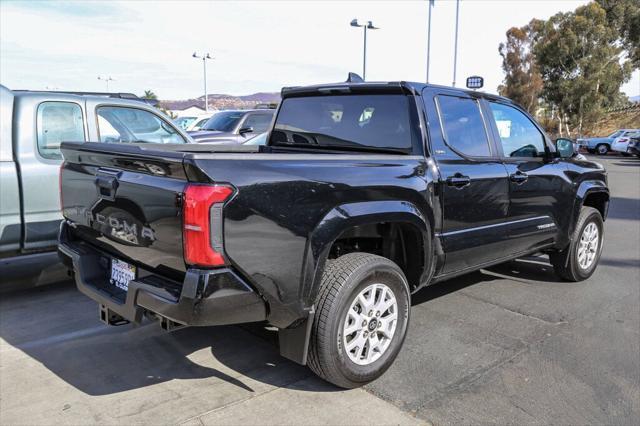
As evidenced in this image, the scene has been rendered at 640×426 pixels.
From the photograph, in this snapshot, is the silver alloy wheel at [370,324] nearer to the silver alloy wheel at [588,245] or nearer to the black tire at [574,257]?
the black tire at [574,257]

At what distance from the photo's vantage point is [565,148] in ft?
16.9

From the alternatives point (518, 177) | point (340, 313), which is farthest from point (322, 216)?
point (518, 177)

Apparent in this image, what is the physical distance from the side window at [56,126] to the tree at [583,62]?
118 feet

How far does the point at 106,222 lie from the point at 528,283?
4318mm

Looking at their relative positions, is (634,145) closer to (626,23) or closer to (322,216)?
(626,23)

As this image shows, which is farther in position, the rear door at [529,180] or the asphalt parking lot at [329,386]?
the rear door at [529,180]

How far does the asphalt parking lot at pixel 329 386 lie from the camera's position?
3.06 meters

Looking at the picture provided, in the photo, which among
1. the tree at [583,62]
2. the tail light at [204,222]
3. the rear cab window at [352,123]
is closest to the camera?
the tail light at [204,222]

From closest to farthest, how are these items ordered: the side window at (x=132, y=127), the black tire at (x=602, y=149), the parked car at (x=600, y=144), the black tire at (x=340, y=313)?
the black tire at (x=340, y=313) < the side window at (x=132, y=127) < the parked car at (x=600, y=144) < the black tire at (x=602, y=149)

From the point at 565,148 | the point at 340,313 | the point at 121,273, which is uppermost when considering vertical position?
the point at 565,148

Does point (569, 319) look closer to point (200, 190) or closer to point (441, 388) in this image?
point (441, 388)

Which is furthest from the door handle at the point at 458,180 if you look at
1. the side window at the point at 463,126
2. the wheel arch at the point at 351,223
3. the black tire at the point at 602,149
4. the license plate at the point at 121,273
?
the black tire at the point at 602,149

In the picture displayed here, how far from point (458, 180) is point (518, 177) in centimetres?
91

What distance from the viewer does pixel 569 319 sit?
454 cm
